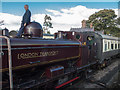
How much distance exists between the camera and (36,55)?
4.02 m

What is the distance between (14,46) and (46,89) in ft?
7.97

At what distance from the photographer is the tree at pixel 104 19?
120ft

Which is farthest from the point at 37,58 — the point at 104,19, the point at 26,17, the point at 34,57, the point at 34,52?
the point at 104,19

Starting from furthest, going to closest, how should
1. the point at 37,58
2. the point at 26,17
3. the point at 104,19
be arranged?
the point at 104,19
the point at 26,17
the point at 37,58

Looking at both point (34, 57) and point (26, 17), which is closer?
point (34, 57)

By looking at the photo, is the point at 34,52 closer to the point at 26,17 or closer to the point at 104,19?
the point at 26,17

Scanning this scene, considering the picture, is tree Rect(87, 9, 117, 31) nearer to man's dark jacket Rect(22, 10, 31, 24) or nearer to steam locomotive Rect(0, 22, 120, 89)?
steam locomotive Rect(0, 22, 120, 89)

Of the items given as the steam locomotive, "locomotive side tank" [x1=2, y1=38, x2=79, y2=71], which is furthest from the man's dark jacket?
"locomotive side tank" [x1=2, y1=38, x2=79, y2=71]

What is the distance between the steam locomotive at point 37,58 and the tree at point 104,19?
32.8 m

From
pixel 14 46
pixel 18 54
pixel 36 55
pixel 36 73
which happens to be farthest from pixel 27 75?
pixel 14 46

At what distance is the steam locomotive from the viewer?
10.5 ft

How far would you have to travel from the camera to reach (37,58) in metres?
4.06

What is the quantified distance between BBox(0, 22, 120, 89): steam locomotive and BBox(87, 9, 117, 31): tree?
108 ft

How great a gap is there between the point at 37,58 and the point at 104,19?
3815 centimetres
